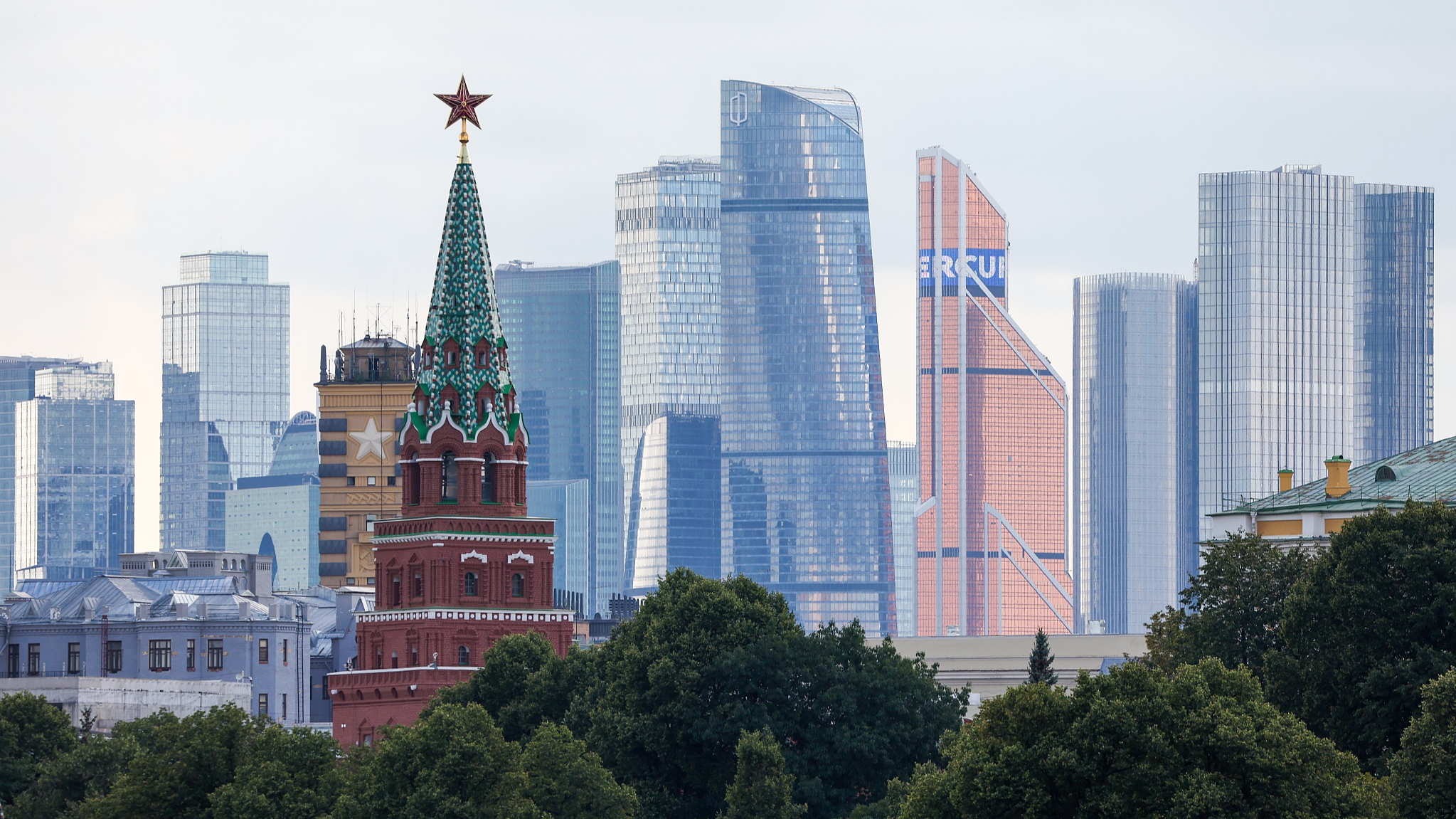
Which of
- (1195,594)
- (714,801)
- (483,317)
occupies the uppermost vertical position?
(483,317)

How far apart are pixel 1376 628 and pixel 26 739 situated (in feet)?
247

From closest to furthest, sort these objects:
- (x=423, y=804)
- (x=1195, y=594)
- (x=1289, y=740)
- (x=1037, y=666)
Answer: (x=1289, y=740), (x=423, y=804), (x=1195, y=594), (x=1037, y=666)

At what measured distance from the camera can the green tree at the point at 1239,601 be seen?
13950cm

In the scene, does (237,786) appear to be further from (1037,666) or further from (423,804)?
(1037,666)

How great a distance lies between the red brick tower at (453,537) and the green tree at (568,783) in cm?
4223

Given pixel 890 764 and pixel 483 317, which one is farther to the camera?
pixel 483 317

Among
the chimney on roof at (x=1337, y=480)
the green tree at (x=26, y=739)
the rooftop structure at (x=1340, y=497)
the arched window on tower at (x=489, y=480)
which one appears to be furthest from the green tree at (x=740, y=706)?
the green tree at (x=26, y=739)

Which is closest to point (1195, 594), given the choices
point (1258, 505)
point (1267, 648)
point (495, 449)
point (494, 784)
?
point (1267, 648)

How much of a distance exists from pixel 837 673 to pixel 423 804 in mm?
34422

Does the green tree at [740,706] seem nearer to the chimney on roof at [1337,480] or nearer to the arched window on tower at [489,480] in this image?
the chimney on roof at [1337,480]

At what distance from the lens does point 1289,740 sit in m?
103

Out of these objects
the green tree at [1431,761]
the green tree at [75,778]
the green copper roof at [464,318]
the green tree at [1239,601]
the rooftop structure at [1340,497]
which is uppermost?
the green copper roof at [464,318]

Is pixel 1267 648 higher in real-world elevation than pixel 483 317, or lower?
lower

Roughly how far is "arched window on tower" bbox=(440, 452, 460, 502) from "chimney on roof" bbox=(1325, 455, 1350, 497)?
55.4m
